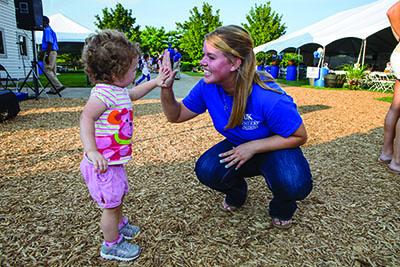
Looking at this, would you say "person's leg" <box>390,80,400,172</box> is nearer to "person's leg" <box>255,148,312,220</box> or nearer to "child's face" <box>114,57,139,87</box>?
"person's leg" <box>255,148,312,220</box>

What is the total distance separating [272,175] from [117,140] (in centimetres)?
106

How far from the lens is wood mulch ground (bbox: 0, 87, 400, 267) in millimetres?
1931

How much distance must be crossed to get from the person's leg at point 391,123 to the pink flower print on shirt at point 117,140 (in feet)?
10.3

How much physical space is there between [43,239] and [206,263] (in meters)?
1.14

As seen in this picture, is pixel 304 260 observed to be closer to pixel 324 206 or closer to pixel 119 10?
pixel 324 206

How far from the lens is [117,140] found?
175 centimetres

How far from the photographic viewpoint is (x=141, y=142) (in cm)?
450

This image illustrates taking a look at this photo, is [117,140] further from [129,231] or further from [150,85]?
[129,231]

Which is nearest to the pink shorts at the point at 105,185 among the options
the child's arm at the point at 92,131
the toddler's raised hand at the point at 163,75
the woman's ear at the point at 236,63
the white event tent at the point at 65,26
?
the child's arm at the point at 92,131

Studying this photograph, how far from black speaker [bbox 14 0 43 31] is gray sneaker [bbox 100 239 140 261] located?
8.85 meters

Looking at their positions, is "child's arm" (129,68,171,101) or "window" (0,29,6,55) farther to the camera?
"window" (0,29,6,55)

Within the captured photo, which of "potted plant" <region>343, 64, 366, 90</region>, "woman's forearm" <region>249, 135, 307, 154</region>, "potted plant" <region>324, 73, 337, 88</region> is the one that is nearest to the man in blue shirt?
"woman's forearm" <region>249, 135, 307, 154</region>

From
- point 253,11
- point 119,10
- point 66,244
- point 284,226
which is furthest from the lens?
point 119,10

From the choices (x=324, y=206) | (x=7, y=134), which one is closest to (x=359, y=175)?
(x=324, y=206)
